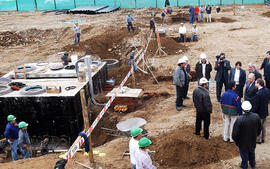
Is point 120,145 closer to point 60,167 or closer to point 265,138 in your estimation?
point 60,167

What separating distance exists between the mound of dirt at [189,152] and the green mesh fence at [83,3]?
2888 cm

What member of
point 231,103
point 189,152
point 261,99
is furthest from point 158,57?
point 189,152

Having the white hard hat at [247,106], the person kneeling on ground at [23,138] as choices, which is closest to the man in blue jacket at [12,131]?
the person kneeling on ground at [23,138]

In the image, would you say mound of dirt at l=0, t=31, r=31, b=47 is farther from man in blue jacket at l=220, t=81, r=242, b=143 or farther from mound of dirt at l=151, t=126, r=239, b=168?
man in blue jacket at l=220, t=81, r=242, b=143

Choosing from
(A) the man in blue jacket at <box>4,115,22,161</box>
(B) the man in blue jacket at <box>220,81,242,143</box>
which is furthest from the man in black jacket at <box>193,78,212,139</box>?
(A) the man in blue jacket at <box>4,115,22,161</box>

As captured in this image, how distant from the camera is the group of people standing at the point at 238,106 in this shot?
19.8 feet

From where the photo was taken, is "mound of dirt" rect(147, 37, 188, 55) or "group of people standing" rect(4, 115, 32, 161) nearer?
"group of people standing" rect(4, 115, 32, 161)

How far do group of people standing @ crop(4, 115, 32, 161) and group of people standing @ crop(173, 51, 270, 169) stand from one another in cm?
492

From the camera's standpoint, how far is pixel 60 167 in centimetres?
497

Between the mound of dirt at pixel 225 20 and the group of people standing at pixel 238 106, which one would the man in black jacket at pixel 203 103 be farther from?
the mound of dirt at pixel 225 20

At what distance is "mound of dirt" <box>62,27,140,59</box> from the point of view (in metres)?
19.3

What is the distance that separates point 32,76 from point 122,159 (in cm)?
665

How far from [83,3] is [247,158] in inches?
1369

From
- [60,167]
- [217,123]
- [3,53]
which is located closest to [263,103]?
[217,123]
